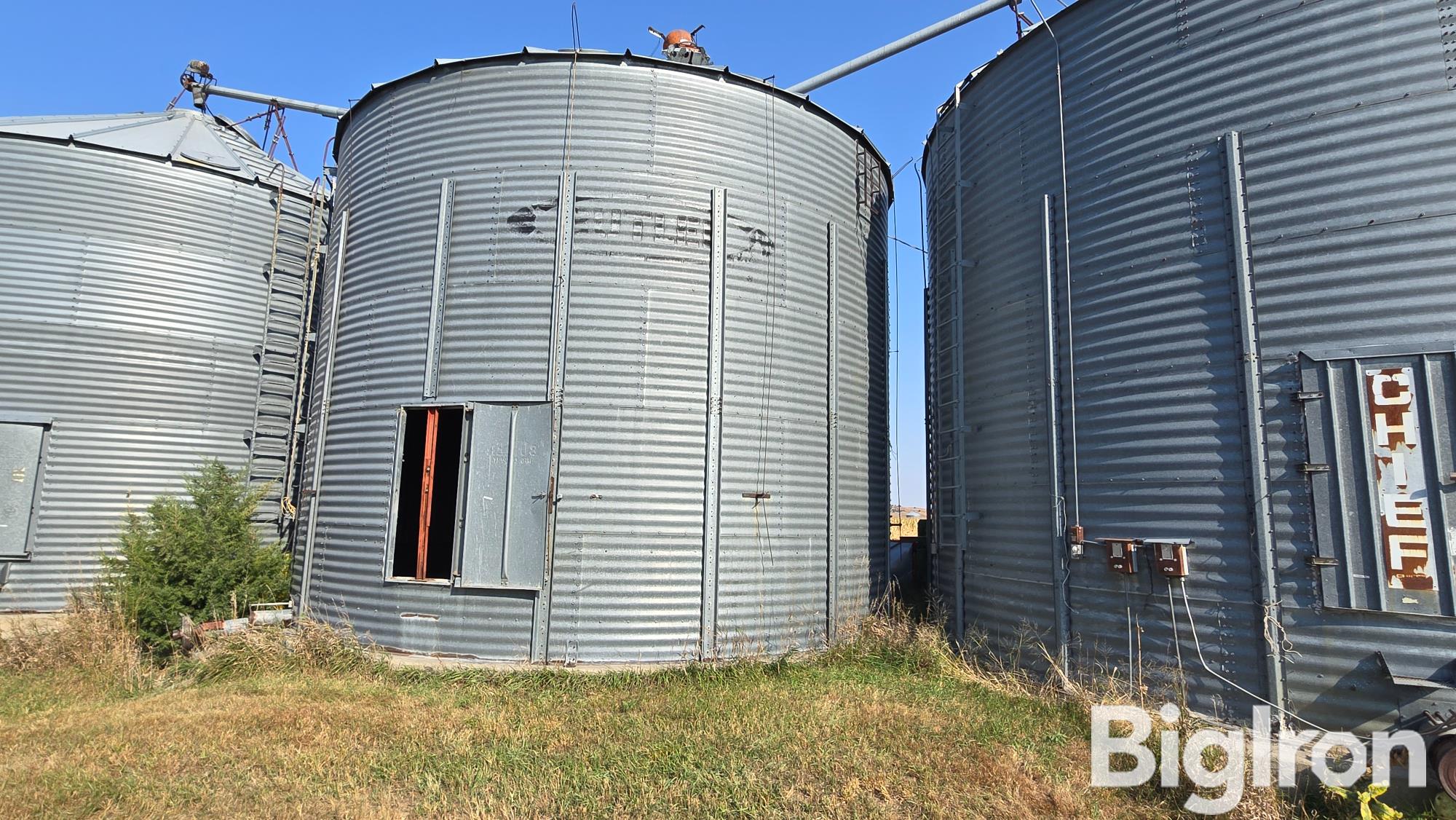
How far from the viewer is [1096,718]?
7250 millimetres

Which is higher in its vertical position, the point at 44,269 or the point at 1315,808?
the point at 44,269

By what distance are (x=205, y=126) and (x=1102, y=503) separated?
20319 mm

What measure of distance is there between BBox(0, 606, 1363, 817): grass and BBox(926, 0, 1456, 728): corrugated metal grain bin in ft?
5.73

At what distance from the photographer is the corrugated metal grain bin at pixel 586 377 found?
9.99m

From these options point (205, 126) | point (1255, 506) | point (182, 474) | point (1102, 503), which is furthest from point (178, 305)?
point (1255, 506)

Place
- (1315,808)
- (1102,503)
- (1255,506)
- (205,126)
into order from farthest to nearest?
(205,126)
(1102,503)
(1255,506)
(1315,808)

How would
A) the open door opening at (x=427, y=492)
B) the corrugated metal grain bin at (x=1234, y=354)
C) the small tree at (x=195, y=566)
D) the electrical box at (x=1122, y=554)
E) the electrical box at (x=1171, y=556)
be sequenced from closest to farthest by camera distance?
the corrugated metal grain bin at (x=1234, y=354) → the electrical box at (x=1171, y=556) → the electrical box at (x=1122, y=554) → the open door opening at (x=427, y=492) → the small tree at (x=195, y=566)

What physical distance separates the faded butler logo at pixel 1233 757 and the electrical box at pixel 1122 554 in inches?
59.9

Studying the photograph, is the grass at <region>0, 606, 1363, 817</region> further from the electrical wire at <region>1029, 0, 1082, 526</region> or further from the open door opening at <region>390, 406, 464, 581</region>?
the electrical wire at <region>1029, 0, 1082, 526</region>

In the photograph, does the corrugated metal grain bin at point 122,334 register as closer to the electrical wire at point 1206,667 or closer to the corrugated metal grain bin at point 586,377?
the corrugated metal grain bin at point 586,377

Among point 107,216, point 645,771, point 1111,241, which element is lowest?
point 645,771

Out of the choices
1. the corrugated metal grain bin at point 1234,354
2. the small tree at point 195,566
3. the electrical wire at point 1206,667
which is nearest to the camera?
the corrugated metal grain bin at point 1234,354

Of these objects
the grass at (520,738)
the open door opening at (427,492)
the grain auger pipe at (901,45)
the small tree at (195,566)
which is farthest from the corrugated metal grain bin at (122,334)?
the grain auger pipe at (901,45)

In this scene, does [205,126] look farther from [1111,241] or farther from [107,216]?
[1111,241]
